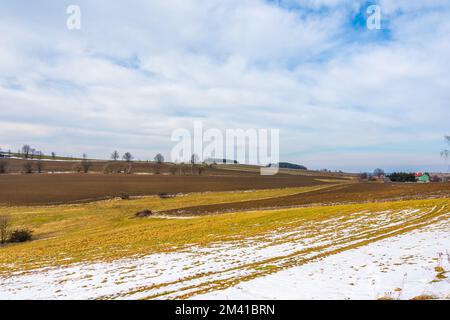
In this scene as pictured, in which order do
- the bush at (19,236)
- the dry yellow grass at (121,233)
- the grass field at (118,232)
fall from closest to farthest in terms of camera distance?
the dry yellow grass at (121,233)
the grass field at (118,232)
the bush at (19,236)

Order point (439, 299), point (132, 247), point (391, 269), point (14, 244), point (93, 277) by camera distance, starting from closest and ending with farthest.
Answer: point (439, 299)
point (391, 269)
point (93, 277)
point (132, 247)
point (14, 244)

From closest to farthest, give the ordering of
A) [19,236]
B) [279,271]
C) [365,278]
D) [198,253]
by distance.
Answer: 1. [365,278]
2. [279,271]
3. [198,253]
4. [19,236]

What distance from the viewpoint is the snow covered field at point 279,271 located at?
461 inches

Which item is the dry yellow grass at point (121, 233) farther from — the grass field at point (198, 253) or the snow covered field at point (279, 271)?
the snow covered field at point (279, 271)

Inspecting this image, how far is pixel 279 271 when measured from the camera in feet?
48.0

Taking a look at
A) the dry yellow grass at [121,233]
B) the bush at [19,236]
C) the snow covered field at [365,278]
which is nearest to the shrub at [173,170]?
the dry yellow grass at [121,233]

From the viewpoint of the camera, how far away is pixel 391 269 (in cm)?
1345

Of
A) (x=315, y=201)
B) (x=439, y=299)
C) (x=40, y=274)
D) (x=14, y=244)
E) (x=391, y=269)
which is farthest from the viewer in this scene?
(x=315, y=201)

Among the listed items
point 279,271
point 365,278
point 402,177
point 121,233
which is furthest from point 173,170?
point 365,278

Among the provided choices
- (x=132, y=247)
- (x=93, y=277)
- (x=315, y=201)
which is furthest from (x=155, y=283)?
(x=315, y=201)

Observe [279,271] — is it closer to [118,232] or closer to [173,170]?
[118,232]

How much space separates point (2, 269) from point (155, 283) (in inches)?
576
